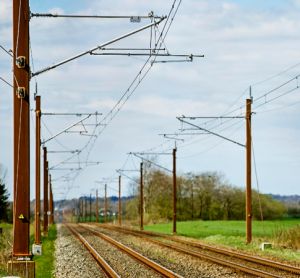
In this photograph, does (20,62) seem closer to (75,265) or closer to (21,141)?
(21,141)

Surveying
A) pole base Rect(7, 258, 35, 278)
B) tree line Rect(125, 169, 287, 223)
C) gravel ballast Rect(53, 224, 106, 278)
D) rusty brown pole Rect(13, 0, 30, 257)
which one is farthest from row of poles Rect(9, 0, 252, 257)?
tree line Rect(125, 169, 287, 223)

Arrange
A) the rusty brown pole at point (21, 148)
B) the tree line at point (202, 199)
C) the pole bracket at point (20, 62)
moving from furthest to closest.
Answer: the tree line at point (202, 199) < the pole bracket at point (20, 62) < the rusty brown pole at point (21, 148)

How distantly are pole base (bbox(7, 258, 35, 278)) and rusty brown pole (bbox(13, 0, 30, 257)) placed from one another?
154mm

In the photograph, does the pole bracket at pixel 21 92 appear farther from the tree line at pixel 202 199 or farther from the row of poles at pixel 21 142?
the tree line at pixel 202 199

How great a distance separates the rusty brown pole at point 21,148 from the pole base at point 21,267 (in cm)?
15

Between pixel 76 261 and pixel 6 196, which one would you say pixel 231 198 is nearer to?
pixel 6 196

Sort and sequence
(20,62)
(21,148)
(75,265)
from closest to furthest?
A: (21,148), (20,62), (75,265)

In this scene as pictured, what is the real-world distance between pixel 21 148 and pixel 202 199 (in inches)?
4468

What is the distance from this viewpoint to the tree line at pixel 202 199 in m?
119

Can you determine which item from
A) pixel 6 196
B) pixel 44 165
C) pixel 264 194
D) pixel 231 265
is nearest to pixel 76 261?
pixel 231 265

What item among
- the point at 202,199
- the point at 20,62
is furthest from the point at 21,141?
the point at 202,199

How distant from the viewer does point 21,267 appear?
55.8 ft

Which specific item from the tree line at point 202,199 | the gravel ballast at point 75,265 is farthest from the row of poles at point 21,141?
the tree line at point 202,199

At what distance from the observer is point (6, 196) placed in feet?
324
